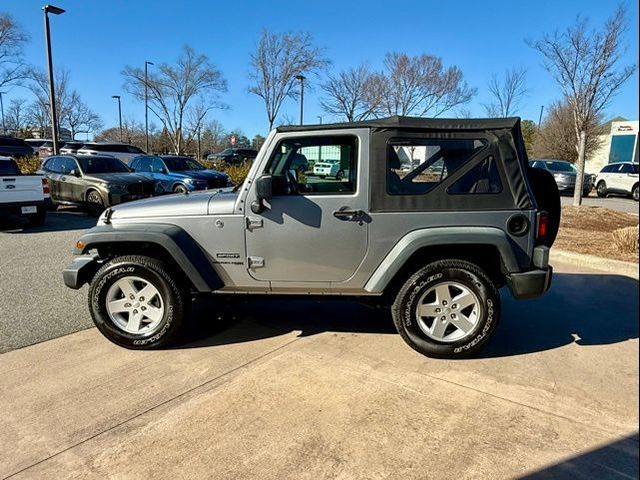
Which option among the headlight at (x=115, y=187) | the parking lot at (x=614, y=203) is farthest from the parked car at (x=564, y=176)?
the headlight at (x=115, y=187)

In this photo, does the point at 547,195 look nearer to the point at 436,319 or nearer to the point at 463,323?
the point at 463,323

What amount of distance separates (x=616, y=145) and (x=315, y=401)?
43.7 metres

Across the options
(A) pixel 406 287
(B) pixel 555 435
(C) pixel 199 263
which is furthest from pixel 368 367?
(C) pixel 199 263

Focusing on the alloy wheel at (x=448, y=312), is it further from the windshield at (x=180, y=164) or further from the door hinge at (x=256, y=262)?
the windshield at (x=180, y=164)

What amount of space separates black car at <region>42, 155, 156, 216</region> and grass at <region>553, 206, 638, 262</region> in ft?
33.4

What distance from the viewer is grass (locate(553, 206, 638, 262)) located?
6.81 meters

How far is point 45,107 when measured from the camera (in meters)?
43.5

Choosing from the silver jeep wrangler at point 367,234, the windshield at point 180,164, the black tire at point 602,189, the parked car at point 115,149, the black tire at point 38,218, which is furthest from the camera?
the parked car at point 115,149

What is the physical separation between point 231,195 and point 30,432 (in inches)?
88.7

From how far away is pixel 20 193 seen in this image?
914 cm

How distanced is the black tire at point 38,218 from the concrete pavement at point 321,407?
6.90 m

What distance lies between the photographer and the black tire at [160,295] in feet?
12.3

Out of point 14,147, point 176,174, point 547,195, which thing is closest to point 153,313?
point 547,195

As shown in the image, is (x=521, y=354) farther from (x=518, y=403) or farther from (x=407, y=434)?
(x=407, y=434)
